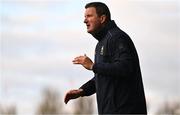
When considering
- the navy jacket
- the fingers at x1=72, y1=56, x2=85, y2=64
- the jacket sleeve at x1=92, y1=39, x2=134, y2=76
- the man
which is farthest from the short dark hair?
the fingers at x1=72, y1=56, x2=85, y2=64

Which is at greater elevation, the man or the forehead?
the forehead

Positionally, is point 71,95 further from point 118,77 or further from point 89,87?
point 118,77

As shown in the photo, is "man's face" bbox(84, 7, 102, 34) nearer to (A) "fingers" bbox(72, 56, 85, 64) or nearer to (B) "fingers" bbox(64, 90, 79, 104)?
(A) "fingers" bbox(72, 56, 85, 64)

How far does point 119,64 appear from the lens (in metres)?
6.35

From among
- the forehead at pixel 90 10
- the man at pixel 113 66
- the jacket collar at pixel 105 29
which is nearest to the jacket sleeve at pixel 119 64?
the man at pixel 113 66

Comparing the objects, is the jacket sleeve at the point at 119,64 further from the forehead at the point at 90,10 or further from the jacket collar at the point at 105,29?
the forehead at the point at 90,10

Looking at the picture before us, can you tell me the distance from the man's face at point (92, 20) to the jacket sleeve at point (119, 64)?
1.10 ft

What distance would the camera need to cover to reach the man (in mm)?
6391

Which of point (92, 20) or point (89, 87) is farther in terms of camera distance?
point (89, 87)

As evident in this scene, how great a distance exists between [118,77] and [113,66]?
6.0 inches

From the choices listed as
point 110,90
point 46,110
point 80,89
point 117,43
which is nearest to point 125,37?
point 117,43

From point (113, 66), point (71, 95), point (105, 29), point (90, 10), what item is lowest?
point (71, 95)

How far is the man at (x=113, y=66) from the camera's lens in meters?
6.39

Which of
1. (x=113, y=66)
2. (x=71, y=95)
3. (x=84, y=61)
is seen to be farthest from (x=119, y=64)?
(x=71, y=95)
